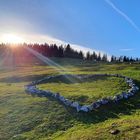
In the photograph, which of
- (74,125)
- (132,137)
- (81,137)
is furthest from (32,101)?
(132,137)

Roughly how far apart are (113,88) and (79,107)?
43.2 ft

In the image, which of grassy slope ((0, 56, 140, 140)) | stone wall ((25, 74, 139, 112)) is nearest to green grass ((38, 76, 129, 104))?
stone wall ((25, 74, 139, 112))

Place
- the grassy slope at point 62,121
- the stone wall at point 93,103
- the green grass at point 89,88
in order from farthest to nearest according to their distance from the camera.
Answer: the green grass at point 89,88 < the stone wall at point 93,103 < the grassy slope at point 62,121

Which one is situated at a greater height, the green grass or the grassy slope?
the green grass

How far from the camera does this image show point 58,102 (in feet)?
149

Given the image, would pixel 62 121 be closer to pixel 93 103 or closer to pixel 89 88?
pixel 93 103

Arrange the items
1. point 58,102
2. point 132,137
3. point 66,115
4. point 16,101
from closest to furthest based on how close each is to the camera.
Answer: point 132,137, point 66,115, point 58,102, point 16,101

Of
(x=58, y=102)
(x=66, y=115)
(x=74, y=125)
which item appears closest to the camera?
(x=74, y=125)

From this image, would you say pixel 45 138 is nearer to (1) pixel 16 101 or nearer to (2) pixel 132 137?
(2) pixel 132 137

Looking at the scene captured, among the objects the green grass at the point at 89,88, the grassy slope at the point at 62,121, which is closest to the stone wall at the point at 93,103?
the grassy slope at the point at 62,121

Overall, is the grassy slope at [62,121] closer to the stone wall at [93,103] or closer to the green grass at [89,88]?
the stone wall at [93,103]

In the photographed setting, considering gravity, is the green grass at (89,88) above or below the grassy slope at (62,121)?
above

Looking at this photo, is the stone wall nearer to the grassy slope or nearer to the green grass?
the grassy slope

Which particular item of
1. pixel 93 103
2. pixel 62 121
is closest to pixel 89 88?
pixel 93 103
